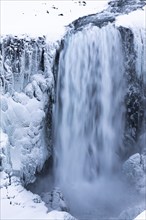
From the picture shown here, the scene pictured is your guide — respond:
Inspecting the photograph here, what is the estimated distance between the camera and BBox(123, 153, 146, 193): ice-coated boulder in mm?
8773

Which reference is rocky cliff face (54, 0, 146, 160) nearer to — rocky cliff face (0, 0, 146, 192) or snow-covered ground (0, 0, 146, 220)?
rocky cliff face (0, 0, 146, 192)

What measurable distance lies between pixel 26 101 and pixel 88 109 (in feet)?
5.01

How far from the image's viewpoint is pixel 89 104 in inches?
356

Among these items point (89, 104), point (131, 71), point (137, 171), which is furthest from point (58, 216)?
point (131, 71)

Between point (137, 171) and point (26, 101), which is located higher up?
point (26, 101)

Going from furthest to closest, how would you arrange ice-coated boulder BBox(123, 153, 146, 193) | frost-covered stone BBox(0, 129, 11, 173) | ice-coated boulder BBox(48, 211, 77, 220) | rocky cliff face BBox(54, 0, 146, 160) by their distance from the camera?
rocky cliff face BBox(54, 0, 146, 160)
ice-coated boulder BBox(123, 153, 146, 193)
frost-covered stone BBox(0, 129, 11, 173)
ice-coated boulder BBox(48, 211, 77, 220)

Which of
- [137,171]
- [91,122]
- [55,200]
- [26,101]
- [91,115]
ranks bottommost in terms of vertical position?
[55,200]

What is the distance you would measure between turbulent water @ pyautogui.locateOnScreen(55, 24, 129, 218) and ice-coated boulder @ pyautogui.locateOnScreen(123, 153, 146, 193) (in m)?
0.55

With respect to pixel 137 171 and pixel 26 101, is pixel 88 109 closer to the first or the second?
pixel 26 101

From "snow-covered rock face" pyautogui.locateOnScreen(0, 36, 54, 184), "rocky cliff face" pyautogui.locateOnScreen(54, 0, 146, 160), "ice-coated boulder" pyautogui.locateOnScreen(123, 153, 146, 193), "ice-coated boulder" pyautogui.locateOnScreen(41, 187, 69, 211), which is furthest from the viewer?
"rocky cliff face" pyautogui.locateOnScreen(54, 0, 146, 160)

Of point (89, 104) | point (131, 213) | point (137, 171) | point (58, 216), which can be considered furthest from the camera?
point (89, 104)

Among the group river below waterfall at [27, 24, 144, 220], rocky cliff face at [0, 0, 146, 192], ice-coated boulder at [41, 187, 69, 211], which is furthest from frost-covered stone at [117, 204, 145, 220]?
rocky cliff face at [0, 0, 146, 192]

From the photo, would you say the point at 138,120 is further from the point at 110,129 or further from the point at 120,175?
the point at 120,175

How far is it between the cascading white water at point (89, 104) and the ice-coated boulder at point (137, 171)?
592 millimetres
